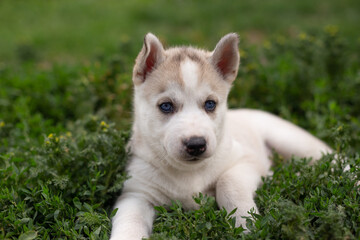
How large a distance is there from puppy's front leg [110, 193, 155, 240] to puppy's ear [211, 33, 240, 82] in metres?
1.65

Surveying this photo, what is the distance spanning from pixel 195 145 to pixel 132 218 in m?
0.98

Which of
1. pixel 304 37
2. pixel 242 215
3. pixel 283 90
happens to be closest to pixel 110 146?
pixel 242 215

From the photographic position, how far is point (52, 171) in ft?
14.0

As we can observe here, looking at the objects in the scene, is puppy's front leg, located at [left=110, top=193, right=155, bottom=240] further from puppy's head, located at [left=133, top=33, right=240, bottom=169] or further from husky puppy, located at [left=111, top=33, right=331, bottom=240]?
puppy's head, located at [left=133, top=33, right=240, bottom=169]

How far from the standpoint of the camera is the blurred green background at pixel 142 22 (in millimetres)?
10570

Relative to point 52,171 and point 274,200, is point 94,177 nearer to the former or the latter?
point 52,171

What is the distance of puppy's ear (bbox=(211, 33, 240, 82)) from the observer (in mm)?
4355

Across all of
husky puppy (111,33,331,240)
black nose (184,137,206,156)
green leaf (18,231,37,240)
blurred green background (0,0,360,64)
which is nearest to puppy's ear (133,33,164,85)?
husky puppy (111,33,331,240)

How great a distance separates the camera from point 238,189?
161 inches

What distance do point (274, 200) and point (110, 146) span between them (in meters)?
1.82

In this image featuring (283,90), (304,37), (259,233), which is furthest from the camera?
(304,37)

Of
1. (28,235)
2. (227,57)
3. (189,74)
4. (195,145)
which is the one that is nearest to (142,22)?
(227,57)

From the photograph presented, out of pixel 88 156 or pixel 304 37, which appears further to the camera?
A: pixel 304 37

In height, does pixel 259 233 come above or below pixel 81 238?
above
